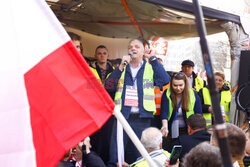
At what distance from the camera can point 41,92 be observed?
2201 millimetres

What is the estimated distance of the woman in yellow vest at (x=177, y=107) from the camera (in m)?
4.74

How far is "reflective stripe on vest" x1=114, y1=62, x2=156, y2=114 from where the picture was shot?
4.35 metres

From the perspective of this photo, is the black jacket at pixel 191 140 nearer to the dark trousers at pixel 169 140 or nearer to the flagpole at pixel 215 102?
the dark trousers at pixel 169 140

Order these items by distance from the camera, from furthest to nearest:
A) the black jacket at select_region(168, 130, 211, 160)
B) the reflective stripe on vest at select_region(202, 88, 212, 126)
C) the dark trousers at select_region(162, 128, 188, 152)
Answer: the reflective stripe on vest at select_region(202, 88, 212, 126) → the dark trousers at select_region(162, 128, 188, 152) → the black jacket at select_region(168, 130, 211, 160)

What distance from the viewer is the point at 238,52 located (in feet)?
16.1

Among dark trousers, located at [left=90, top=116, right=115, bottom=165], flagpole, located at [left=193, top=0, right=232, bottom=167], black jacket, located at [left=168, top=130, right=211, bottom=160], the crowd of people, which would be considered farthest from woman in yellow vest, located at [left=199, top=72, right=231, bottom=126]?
flagpole, located at [left=193, top=0, right=232, bottom=167]

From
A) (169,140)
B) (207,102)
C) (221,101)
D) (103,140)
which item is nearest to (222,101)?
(221,101)

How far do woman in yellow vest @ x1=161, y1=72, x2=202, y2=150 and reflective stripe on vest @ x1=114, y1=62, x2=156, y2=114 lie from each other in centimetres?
44

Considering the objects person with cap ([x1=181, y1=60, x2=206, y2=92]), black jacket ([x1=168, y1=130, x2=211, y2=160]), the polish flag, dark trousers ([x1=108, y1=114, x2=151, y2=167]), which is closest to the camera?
the polish flag

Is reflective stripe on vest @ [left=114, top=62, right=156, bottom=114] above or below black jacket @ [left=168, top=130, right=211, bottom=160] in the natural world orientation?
above

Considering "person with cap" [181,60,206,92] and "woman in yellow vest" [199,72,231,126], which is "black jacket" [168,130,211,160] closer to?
"woman in yellow vest" [199,72,231,126]

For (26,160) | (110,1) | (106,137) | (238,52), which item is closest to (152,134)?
(26,160)

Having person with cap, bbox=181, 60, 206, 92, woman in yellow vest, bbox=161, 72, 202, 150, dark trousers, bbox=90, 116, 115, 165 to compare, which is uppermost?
person with cap, bbox=181, 60, 206, 92

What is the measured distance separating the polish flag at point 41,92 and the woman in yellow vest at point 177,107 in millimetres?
2645
